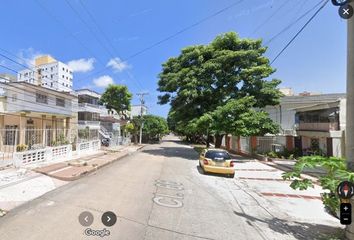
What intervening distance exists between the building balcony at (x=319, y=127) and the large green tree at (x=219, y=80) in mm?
3610

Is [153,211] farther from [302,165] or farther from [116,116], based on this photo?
[116,116]

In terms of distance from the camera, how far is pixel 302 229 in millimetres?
7059

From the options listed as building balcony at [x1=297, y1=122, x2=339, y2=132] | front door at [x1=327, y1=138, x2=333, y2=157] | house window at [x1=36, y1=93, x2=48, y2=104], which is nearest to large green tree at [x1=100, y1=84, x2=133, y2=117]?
house window at [x1=36, y1=93, x2=48, y2=104]

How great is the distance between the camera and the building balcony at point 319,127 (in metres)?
22.7

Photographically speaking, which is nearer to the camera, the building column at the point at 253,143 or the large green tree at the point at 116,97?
the building column at the point at 253,143

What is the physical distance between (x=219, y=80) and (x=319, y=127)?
9722 mm

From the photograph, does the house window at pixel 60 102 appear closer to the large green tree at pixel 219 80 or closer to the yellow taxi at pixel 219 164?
the large green tree at pixel 219 80

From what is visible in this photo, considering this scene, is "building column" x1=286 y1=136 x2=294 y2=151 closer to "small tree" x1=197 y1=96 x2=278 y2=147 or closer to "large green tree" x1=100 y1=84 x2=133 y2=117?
"small tree" x1=197 y1=96 x2=278 y2=147

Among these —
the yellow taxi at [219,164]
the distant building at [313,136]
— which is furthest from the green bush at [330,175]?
the distant building at [313,136]

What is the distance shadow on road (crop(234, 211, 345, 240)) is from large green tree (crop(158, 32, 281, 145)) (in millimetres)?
16895

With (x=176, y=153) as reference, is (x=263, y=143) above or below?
above

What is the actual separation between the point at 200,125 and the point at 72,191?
16.0 m

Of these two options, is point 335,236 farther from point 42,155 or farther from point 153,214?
point 42,155

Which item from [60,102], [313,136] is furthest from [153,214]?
[60,102]
